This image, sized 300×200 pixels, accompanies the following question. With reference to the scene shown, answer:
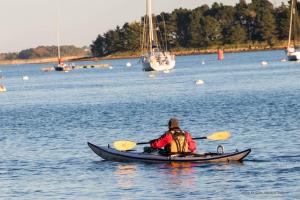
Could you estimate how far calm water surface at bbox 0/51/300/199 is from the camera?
29.8 meters

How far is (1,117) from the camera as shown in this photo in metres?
69.8

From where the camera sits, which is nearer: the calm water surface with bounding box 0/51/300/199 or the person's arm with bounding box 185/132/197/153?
the calm water surface with bounding box 0/51/300/199

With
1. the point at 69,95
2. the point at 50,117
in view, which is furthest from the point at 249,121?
the point at 69,95

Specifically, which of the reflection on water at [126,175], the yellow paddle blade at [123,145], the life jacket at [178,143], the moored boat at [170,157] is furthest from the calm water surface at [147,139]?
the yellow paddle blade at [123,145]

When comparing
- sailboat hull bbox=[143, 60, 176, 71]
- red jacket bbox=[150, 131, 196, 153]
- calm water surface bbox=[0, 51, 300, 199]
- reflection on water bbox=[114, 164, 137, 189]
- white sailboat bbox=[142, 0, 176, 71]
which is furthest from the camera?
sailboat hull bbox=[143, 60, 176, 71]

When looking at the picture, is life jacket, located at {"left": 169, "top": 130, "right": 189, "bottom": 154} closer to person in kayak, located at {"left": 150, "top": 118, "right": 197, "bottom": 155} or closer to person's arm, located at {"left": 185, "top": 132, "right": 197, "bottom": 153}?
person in kayak, located at {"left": 150, "top": 118, "right": 197, "bottom": 155}

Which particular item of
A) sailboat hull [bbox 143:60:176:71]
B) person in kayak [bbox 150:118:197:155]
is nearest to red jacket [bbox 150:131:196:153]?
person in kayak [bbox 150:118:197:155]

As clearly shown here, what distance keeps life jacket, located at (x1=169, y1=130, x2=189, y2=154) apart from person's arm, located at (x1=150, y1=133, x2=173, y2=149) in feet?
0.46

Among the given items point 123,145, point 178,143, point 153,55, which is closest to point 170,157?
point 178,143

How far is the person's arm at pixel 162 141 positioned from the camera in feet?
109

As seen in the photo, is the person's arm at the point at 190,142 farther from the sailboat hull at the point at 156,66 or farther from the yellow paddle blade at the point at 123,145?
the sailboat hull at the point at 156,66

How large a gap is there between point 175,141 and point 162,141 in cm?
46

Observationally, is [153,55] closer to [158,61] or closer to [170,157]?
[158,61]

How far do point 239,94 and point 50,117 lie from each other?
22.0 m
